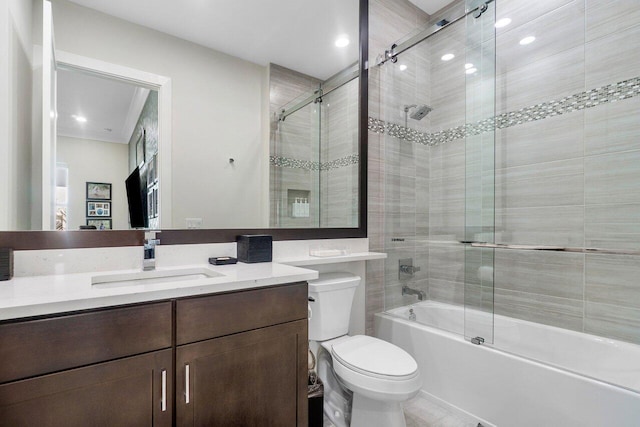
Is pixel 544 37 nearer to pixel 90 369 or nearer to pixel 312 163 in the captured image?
pixel 312 163

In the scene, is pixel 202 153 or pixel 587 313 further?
pixel 587 313

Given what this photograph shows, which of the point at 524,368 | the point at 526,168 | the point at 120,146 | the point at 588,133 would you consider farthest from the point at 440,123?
the point at 120,146

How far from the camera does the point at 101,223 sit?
1.28m

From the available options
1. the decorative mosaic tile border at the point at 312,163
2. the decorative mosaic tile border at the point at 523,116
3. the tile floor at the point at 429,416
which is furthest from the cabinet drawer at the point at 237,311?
the decorative mosaic tile border at the point at 523,116

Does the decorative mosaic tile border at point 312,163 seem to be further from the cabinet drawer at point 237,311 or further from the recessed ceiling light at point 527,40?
the recessed ceiling light at point 527,40

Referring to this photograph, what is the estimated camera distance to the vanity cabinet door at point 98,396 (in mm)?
747

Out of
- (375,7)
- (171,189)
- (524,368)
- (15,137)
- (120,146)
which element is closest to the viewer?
(15,137)

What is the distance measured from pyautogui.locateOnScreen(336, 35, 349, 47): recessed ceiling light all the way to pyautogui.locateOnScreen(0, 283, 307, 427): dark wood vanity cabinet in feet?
5.46

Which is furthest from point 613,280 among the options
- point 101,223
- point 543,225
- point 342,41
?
point 101,223

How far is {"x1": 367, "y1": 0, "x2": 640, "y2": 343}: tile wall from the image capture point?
5.74 feet

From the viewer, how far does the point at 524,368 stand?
155 centimetres

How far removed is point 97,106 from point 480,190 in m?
2.14

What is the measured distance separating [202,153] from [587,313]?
237 cm

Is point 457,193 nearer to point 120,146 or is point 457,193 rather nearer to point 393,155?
point 393,155
